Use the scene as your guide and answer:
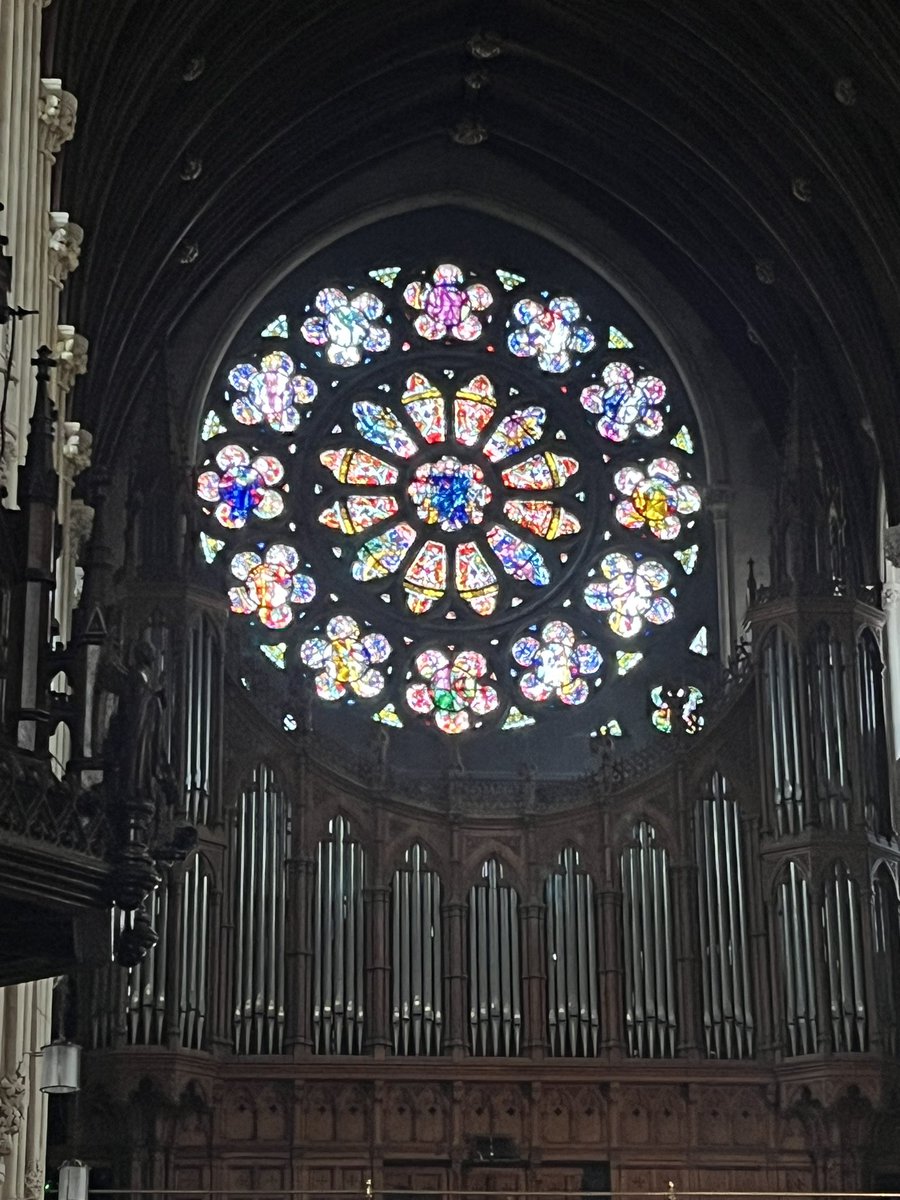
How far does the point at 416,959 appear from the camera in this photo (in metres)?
25.7

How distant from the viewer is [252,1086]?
2495 cm

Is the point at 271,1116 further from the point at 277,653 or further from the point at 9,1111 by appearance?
the point at 9,1111

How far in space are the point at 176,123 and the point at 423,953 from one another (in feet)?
30.9

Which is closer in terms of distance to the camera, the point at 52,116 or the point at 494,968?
the point at 52,116

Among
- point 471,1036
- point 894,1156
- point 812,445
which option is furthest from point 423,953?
point 812,445

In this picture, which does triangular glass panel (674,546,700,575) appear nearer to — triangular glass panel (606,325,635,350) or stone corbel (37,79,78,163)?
triangular glass panel (606,325,635,350)

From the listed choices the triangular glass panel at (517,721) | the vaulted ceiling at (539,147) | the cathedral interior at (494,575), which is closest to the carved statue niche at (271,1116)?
the cathedral interior at (494,575)

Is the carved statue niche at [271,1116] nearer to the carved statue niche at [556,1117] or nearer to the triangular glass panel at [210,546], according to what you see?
the carved statue niche at [556,1117]

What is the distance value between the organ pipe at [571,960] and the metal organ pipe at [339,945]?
212 centimetres

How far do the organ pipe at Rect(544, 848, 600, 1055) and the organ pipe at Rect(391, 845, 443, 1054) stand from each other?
4.13 ft

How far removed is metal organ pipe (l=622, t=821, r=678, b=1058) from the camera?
84.1ft

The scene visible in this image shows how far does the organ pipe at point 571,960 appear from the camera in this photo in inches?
1009

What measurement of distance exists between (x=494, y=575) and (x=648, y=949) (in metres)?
5.66

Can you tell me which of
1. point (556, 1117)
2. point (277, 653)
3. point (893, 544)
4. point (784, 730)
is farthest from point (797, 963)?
point (277, 653)
